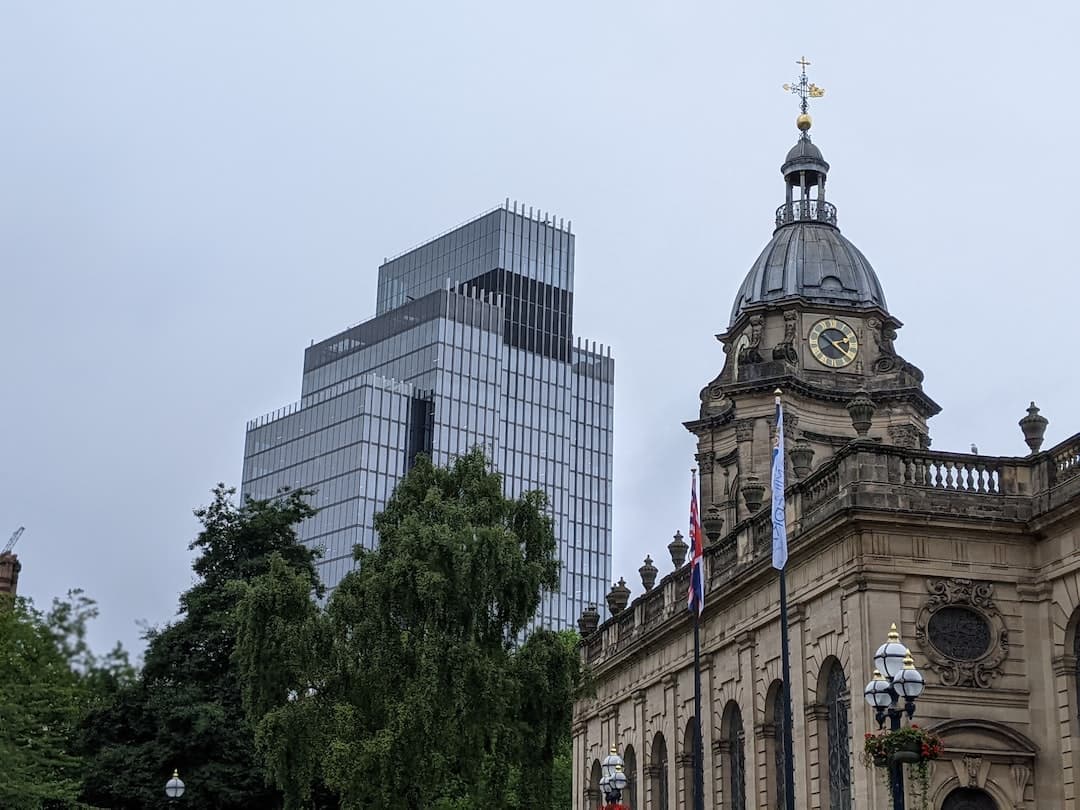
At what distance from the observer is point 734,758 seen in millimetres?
42812

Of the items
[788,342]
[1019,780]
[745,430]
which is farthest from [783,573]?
[788,342]

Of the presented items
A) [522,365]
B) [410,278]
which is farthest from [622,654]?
[410,278]

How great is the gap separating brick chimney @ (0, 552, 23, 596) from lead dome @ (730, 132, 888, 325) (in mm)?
41371

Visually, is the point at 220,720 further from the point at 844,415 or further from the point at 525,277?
the point at 525,277

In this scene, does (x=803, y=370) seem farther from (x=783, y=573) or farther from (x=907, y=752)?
(x=907, y=752)

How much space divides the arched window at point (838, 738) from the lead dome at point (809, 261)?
65.8 ft

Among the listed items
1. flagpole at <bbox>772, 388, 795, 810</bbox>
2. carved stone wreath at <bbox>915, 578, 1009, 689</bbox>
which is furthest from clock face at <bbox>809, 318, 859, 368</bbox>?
carved stone wreath at <bbox>915, 578, 1009, 689</bbox>

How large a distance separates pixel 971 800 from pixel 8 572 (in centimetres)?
5926

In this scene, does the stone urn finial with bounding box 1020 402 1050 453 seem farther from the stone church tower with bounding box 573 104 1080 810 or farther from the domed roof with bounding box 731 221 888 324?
the domed roof with bounding box 731 221 888 324

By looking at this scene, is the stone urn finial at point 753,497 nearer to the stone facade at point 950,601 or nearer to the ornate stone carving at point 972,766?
the stone facade at point 950,601

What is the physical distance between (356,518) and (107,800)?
263 feet

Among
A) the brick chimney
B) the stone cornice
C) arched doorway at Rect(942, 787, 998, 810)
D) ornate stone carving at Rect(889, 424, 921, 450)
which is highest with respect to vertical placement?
the brick chimney

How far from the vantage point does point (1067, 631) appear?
108 feet

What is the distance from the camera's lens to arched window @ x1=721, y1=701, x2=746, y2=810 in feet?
138
